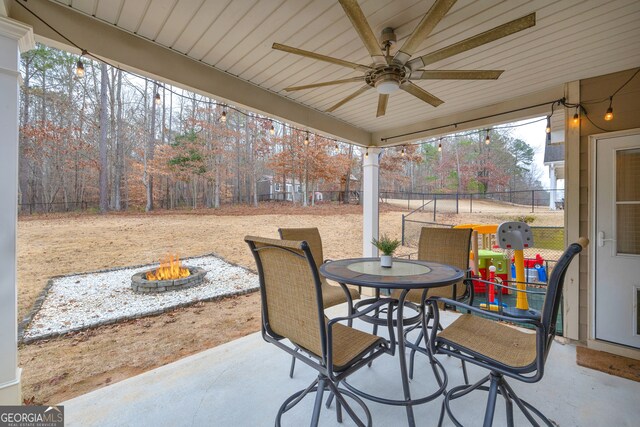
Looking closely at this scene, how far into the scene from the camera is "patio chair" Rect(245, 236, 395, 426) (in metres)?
1.24

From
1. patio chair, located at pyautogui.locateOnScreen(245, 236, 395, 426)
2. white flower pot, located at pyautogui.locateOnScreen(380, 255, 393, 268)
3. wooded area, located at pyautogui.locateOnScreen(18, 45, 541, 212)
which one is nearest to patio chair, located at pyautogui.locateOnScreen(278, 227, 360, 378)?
white flower pot, located at pyautogui.locateOnScreen(380, 255, 393, 268)

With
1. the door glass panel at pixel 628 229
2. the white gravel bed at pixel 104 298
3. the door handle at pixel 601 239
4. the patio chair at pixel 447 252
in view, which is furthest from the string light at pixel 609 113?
the white gravel bed at pixel 104 298

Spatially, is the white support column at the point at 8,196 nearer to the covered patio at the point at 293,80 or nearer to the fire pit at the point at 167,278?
the covered patio at the point at 293,80

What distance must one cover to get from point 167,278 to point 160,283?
0.48ft

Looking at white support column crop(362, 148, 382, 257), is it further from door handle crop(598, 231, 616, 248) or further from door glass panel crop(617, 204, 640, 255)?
door glass panel crop(617, 204, 640, 255)

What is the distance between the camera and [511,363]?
50.5 inches

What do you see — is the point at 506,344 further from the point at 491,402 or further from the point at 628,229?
the point at 628,229

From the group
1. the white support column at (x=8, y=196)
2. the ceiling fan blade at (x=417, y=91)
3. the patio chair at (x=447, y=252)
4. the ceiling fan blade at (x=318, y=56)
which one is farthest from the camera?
the patio chair at (x=447, y=252)

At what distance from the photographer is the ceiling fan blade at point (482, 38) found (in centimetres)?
129

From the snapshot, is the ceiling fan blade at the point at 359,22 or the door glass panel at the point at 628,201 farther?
the door glass panel at the point at 628,201

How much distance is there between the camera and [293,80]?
8.73ft

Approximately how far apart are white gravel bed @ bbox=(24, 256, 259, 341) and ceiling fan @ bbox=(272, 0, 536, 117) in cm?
357

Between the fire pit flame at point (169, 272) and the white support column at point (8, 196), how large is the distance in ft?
8.72

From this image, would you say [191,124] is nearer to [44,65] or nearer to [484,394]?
[44,65]
